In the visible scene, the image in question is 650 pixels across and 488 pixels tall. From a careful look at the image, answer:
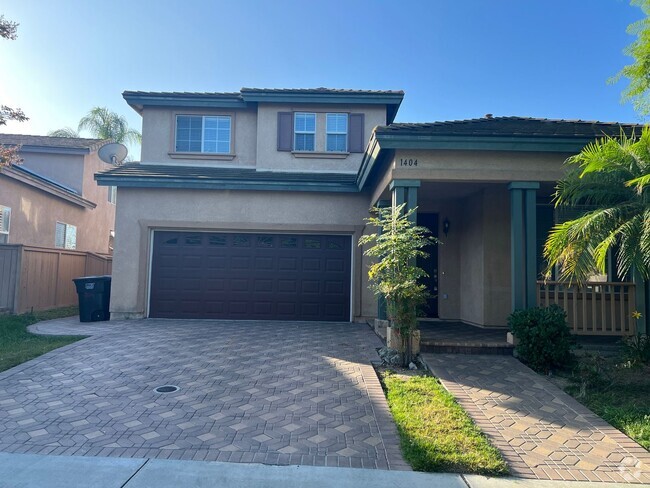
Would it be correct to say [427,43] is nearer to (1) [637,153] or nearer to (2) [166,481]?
(1) [637,153]

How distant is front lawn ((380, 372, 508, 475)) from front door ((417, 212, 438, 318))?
5.40 m

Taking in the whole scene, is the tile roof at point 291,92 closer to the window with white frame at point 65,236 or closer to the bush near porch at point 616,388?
the window with white frame at point 65,236

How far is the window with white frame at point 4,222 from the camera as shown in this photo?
42.9 feet

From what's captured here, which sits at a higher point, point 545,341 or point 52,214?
point 52,214

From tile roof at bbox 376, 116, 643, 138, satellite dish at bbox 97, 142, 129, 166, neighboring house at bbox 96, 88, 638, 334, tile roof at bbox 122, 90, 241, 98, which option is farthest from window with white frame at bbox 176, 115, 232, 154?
tile roof at bbox 376, 116, 643, 138

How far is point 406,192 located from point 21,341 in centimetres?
811

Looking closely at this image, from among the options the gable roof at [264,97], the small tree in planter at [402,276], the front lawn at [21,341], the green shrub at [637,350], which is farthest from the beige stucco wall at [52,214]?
the green shrub at [637,350]

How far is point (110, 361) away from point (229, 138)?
8077 mm

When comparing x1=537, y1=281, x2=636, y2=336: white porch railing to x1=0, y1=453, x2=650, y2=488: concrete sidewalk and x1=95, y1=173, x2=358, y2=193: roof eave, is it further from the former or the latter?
x1=0, y1=453, x2=650, y2=488: concrete sidewalk

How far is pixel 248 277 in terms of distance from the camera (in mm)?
11102

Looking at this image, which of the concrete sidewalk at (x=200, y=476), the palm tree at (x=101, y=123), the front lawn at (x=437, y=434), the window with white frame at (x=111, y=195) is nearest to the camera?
the concrete sidewalk at (x=200, y=476)

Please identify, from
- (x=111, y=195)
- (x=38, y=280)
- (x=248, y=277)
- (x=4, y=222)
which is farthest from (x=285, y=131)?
(x=111, y=195)

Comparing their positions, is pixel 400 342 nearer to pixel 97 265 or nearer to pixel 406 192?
pixel 406 192

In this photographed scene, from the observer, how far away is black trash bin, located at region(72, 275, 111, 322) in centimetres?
1080
